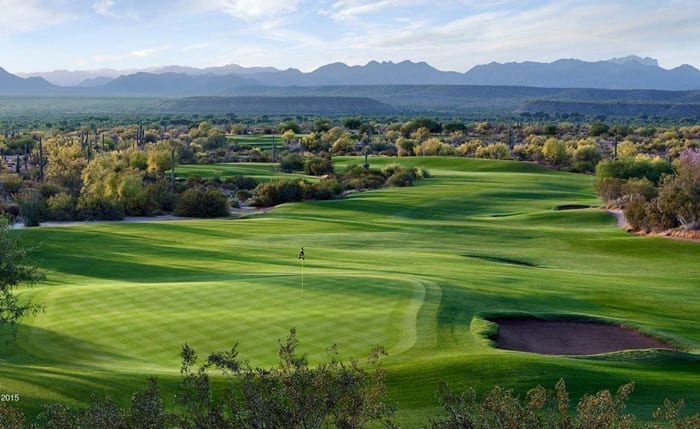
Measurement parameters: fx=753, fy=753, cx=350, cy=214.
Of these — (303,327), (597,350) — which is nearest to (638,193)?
(597,350)

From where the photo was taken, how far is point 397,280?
26047 millimetres

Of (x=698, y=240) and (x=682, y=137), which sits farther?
(x=682, y=137)

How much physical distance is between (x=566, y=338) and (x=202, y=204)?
1708 inches

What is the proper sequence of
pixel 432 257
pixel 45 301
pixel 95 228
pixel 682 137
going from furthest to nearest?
pixel 682 137
pixel 95 228
pixel 432 257
pixel 45 301

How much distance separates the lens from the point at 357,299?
22.9m

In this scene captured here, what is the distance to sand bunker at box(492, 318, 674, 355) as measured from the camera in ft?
63.9

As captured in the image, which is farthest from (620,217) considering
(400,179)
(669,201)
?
(400,179)

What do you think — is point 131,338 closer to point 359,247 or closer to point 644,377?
point 644,377

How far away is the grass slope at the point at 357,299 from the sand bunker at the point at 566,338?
77 centimetres

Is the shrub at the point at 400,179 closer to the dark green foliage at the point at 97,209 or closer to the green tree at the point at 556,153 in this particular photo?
the green tree at the point at 556,153

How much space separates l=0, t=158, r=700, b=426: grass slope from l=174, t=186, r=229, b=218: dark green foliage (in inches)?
363

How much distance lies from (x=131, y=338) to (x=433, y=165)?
76.9 m

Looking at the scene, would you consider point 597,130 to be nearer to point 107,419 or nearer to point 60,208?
point 60,208

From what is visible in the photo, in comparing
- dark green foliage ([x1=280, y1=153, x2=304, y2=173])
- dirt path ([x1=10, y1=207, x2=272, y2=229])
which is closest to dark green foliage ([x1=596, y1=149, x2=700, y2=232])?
dirt path ([x1=10, y1=207, x2=272, y2=229])
